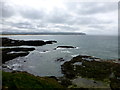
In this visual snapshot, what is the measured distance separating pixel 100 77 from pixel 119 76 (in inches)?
156

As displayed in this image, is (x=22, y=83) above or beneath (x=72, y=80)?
above

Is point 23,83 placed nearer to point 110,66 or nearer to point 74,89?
point 74,89

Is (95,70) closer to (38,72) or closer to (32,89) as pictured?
(38,72)

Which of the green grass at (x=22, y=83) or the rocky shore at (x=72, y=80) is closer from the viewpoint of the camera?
the green grass at (x=22, y=83)

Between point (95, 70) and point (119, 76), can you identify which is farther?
point (95, 70)

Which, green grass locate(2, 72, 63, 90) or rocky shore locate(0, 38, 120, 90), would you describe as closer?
green grass locate(2, 72, 63, 90)

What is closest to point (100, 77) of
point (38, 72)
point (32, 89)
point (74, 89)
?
point (74, 89)

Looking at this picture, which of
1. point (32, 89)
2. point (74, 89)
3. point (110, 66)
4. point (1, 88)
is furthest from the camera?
point (110, 66)

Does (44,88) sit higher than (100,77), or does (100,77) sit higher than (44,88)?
(44,88)

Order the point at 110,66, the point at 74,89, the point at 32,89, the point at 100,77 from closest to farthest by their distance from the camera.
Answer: the point at 32,89, the point at 74,89, the point at 100,77, the point at 110,66

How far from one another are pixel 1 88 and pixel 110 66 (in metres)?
27.6

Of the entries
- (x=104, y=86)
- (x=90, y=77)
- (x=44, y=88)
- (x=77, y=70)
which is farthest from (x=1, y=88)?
(x=77, y=70)

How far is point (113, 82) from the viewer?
81.9 ft

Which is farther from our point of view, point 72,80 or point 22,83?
point 72,80
